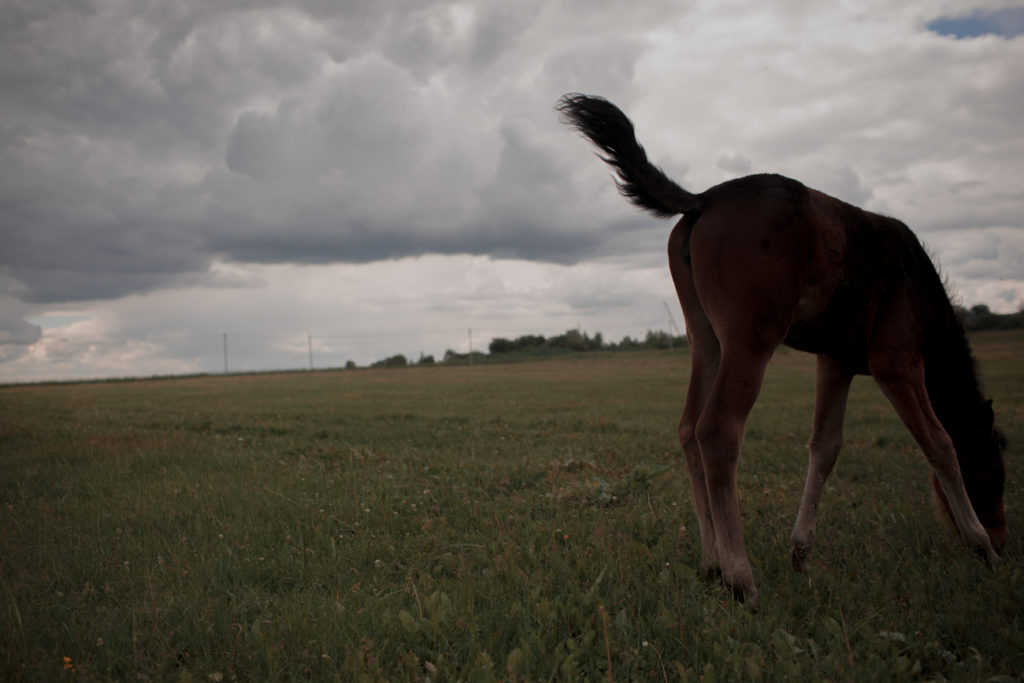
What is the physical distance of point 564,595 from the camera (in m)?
3.64

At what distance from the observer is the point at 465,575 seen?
3873 millimetres

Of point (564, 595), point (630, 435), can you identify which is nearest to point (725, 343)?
point (564, 595)

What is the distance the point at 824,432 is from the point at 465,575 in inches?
110

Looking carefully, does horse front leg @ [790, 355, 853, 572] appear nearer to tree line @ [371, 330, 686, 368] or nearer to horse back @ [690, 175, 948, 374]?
horse back @ [690, 175, 948, 374]

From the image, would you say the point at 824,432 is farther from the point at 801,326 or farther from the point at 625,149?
the point at 625,149

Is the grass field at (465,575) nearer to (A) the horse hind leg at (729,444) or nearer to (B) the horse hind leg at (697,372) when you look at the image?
(A) the horse hind leg at (729,444)

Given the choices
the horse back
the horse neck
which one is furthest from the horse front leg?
the horse neck

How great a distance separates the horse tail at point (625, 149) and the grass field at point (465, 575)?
2.30 metres

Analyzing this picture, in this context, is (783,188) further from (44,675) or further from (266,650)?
(44,675)

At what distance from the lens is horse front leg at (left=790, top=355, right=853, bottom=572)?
14.3 ft

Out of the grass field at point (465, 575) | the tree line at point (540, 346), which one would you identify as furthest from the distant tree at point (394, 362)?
the grass field at point (465, 575)

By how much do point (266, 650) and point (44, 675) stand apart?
99 cm

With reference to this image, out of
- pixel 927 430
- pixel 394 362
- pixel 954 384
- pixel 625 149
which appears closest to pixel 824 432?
pixel 927 430

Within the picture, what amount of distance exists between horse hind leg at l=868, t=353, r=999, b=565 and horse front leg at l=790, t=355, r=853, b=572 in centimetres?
37
